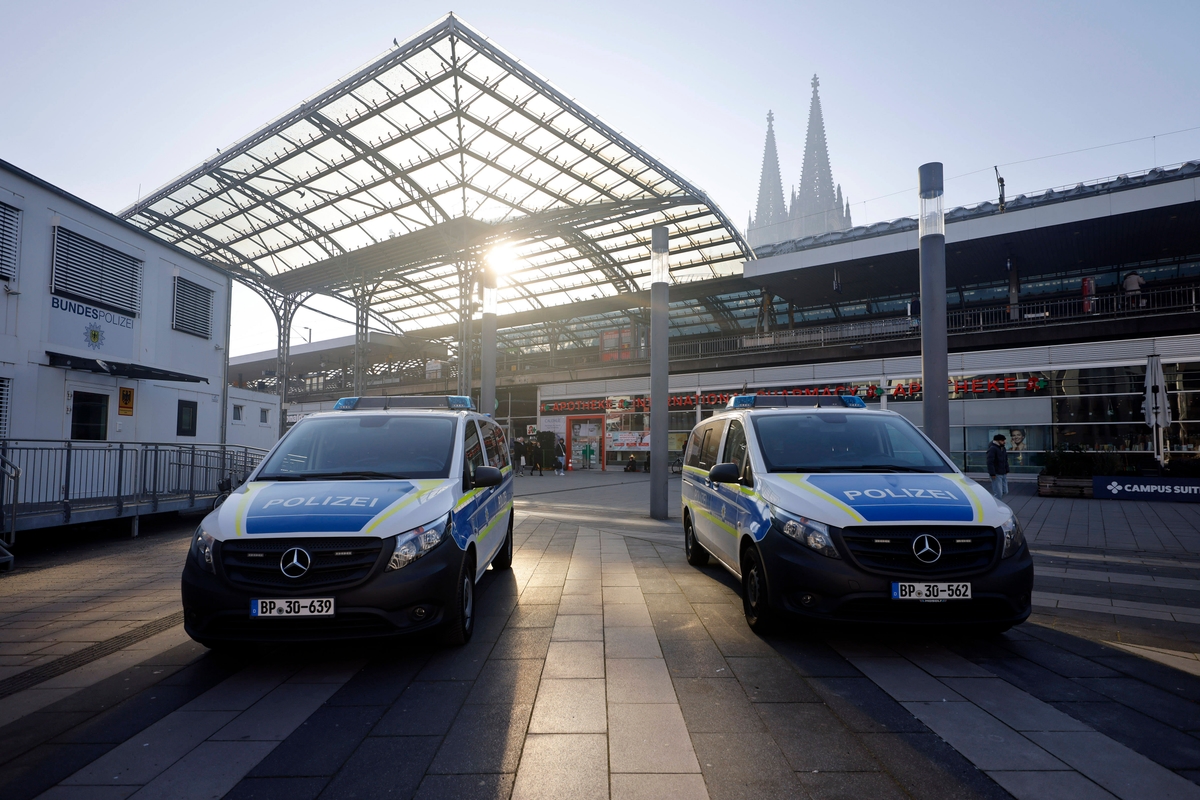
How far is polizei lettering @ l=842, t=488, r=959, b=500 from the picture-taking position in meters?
4.66

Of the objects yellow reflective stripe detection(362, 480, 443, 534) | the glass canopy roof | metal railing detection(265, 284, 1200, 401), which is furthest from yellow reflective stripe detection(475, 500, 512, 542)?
metal railing detection(265, 284, 1200, 401)

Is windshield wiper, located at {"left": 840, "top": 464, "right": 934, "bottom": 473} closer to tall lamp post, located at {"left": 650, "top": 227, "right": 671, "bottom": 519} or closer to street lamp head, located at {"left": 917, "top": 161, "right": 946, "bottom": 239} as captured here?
street lamp head, located at {"left": 917, "top": 161, "right": 946, "bottom": 239}

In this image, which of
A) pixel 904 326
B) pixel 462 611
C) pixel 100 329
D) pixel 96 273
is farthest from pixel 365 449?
pixel 904 326

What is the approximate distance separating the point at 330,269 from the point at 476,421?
32.0m

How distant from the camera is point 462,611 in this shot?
15.5ft

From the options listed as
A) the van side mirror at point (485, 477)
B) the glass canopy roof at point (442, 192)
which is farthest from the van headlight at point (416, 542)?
the glass canopy roof at point (442, 192)

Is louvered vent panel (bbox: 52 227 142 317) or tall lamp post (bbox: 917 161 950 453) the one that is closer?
tall lamp post (bbox: 917 161 950 453)

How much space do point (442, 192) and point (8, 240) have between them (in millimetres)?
19049

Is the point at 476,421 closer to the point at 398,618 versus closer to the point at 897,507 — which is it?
the point at 398,618

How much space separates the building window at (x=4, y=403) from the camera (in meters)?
10.4

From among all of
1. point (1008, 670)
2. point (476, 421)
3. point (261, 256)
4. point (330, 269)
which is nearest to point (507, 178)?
point (330, 269)

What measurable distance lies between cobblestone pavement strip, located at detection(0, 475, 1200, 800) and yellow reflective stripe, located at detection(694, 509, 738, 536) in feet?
2.32

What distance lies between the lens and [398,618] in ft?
13.7

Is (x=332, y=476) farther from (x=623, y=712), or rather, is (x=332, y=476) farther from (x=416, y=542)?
(x=623, y=712)
